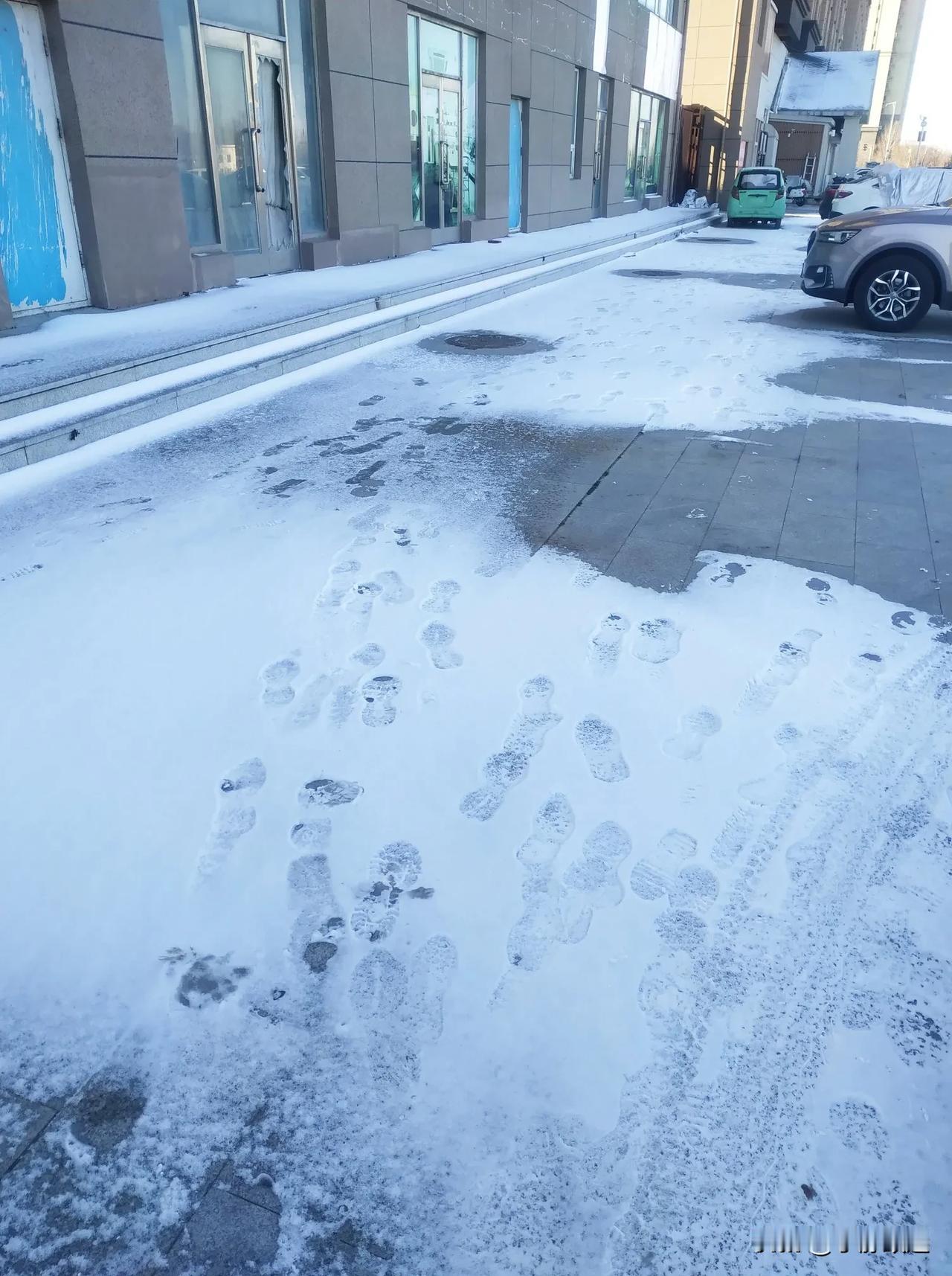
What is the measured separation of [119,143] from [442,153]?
8523mm

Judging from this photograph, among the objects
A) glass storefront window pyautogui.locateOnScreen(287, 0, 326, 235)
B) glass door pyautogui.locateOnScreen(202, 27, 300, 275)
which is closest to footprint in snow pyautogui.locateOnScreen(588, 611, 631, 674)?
glass door pyautogui.locateOnScreen(202, 27, 300, 275)

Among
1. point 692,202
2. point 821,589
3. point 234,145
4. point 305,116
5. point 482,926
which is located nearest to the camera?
point 482,926

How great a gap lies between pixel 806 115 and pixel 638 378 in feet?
161

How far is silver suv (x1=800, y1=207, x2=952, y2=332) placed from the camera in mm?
8844

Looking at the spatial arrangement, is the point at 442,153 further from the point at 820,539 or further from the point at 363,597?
the point at 363,597

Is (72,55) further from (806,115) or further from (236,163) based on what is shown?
(806,115)

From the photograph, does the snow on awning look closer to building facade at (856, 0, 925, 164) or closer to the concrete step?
the concrete step

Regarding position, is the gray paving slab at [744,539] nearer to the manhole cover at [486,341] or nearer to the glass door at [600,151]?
the manhole cover at [486,341]

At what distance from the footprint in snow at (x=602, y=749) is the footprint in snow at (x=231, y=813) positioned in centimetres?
102

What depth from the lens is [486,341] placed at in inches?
375

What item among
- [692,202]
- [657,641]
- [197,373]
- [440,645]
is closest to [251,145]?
[197,373]

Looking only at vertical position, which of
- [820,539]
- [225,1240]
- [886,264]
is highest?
[886,264]

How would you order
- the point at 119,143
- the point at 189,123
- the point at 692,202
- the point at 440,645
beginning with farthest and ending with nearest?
the point at 692,202 → the point at 189,123 → the point at 119,143 → the point at 440,645

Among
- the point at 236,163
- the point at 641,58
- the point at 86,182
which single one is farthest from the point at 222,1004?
the point at 641,58
